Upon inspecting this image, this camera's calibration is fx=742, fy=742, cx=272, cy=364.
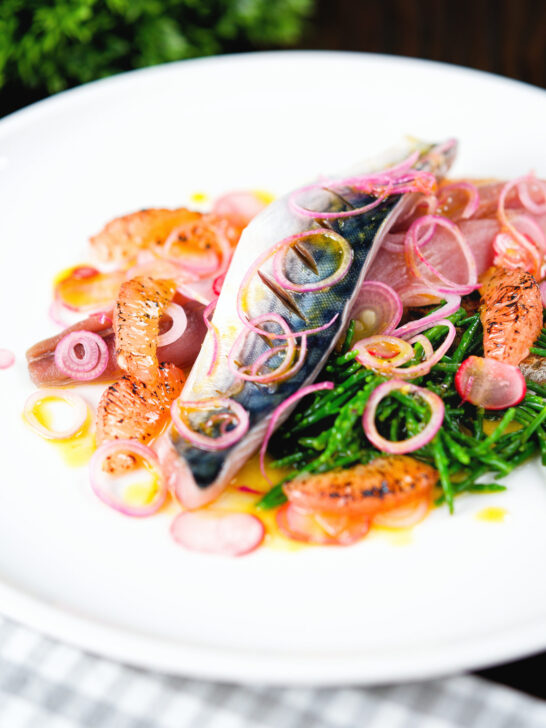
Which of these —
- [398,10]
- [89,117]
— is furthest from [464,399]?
[398,10]

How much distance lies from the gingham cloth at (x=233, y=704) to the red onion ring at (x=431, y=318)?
190 cm

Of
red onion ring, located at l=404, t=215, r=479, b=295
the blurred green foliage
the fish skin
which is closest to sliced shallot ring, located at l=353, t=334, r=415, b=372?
the fish skin

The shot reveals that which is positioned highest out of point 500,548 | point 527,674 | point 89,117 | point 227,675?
point 89,117

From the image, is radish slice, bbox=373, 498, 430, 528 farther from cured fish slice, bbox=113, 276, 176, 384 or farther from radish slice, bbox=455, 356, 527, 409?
cured fish slice, bbox=113, 276, 176, 384

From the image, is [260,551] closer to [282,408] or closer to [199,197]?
[282,408]

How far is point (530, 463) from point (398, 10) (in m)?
6.35

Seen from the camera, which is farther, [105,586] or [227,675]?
[105,586]

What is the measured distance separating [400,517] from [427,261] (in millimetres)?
1762

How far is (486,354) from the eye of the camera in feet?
13.2

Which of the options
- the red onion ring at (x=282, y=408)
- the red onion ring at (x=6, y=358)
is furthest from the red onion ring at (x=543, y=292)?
the red onion ring at (x=6, y=358)

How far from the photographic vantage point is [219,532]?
353 centimetres

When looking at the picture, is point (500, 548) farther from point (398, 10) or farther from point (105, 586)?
point (398, 10)

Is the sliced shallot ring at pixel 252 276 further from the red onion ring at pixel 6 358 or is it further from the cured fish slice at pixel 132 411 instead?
the red onion ring at pixel 6 358

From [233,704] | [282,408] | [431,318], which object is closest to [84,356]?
[282,408]
